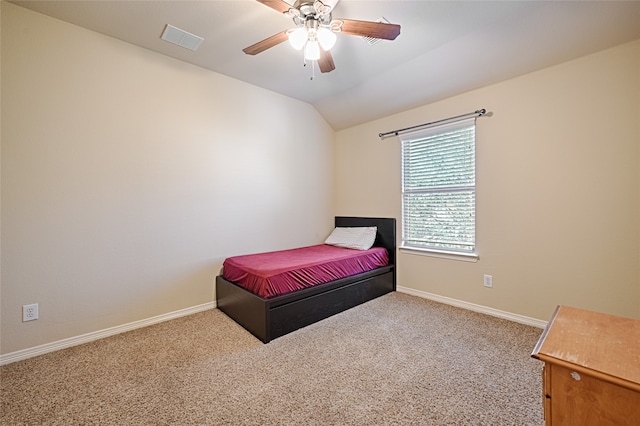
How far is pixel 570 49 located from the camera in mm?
2229

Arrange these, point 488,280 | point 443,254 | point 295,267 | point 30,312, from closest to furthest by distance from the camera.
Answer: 1. point 30,312
2. point 295,267
3. point 488,280
4. point 443,254

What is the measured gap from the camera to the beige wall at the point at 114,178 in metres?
2.06

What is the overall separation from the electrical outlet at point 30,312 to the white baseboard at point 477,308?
358cm

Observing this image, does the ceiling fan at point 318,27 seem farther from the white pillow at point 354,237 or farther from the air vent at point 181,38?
the white pillow at point 354,237

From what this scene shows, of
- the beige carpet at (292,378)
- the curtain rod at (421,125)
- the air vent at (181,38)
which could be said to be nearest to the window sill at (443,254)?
the beige carpet at (292,378)

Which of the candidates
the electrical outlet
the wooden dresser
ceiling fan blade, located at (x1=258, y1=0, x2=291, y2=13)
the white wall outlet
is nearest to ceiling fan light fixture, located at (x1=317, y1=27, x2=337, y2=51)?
ceiling fan blade, located at (x1=258, y1=0, x2=291, y2=13)

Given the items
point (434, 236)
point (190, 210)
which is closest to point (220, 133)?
point (190, 210)

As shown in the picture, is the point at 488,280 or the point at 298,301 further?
the point at 488,280

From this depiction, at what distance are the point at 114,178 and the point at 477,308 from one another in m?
3.79

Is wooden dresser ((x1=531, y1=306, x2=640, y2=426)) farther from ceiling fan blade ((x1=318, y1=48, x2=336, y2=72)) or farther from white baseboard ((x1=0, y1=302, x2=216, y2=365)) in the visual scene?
white baseboard ((x1=0, y1=302, x2=216, y2=365))

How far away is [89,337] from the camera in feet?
7.59

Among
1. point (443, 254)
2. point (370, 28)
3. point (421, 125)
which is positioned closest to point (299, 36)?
point (370, 28)

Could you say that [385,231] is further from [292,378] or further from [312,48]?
[312,48]

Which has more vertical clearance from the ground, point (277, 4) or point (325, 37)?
point (277, 4)
